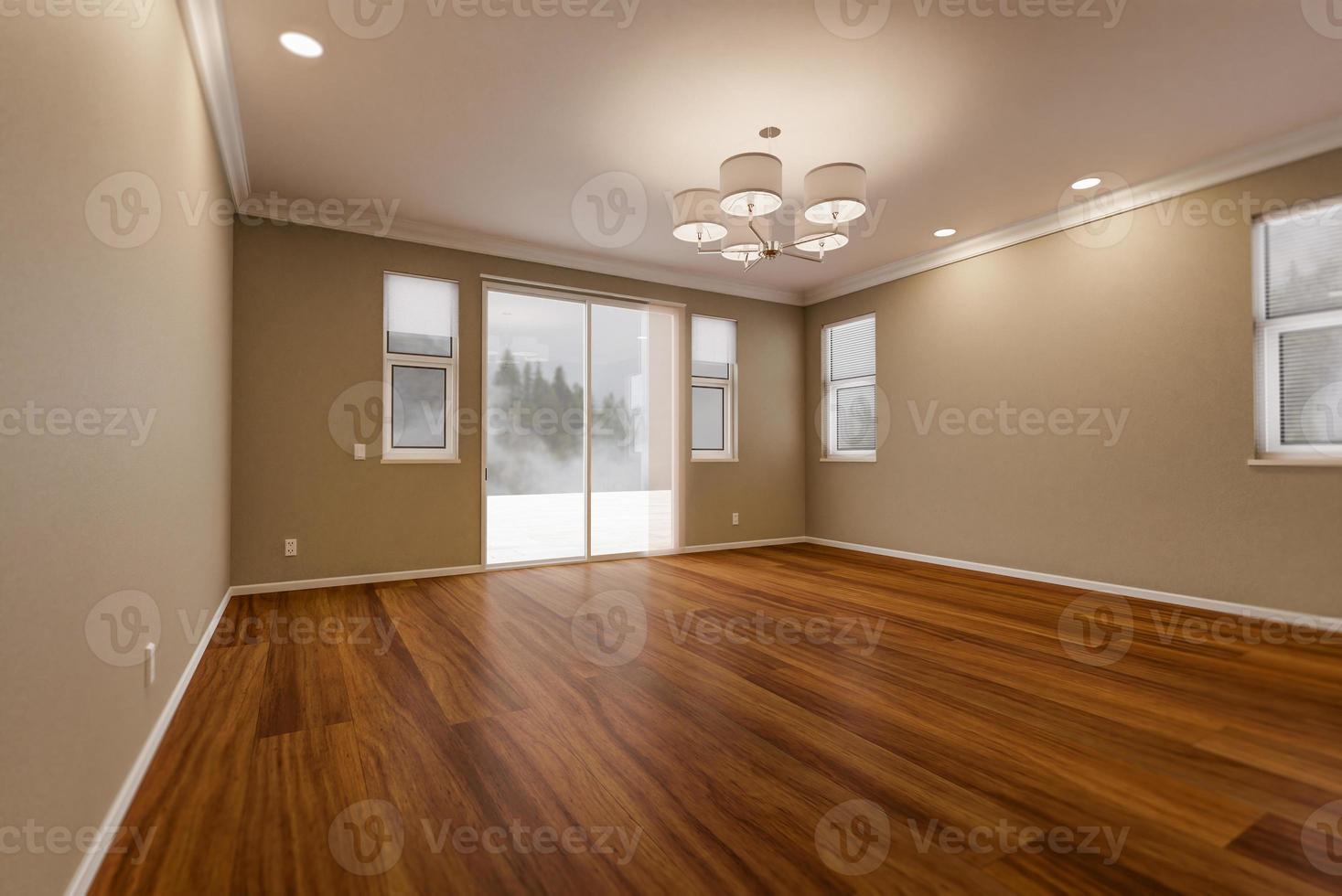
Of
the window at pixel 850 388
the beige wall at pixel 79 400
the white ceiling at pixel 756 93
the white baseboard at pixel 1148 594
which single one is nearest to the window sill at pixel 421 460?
the white ceiling at pixel 756 93

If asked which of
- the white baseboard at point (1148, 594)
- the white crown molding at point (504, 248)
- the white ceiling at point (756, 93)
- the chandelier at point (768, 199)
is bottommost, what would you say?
the white baseboard at point (1148, 594)

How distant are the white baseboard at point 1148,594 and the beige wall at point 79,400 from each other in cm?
523

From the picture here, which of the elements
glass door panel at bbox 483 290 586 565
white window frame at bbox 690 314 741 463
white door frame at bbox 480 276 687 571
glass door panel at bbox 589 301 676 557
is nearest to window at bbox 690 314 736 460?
white window frame at bbox 690 314 741 463

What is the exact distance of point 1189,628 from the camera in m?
3.42

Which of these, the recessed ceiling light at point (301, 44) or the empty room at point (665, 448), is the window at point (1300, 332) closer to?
the empty room at point (665, 448)

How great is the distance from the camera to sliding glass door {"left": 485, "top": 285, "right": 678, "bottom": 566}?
17.0 ft

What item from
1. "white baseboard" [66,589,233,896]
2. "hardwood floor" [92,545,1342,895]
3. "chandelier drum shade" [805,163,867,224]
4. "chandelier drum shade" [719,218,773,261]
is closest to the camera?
"white baseboard" [66,589,233,896]

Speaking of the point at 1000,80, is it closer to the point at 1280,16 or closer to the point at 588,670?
the point at 1280,16

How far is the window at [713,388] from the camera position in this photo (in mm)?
6266

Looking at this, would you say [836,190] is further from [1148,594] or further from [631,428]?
[1148,594]

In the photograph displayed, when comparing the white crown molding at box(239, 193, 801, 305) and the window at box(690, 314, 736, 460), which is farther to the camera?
the window at box(690, 314, 736, 460)

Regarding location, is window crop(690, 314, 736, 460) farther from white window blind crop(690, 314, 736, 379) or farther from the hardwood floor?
the hardwood floor

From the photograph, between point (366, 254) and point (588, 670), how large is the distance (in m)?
3.71

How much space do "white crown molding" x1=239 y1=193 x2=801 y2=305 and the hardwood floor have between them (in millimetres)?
2846
